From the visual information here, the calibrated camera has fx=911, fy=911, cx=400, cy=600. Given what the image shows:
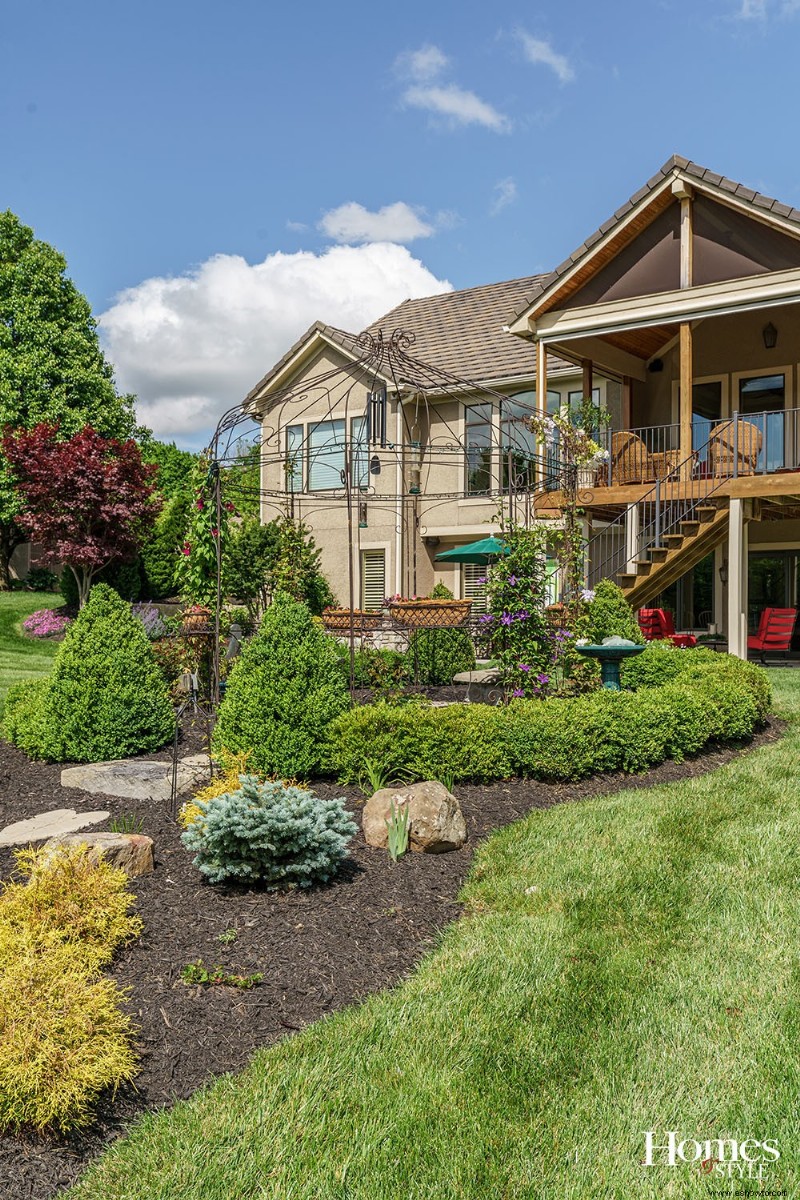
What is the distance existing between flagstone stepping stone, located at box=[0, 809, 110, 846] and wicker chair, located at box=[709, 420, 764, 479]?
37.6 feet

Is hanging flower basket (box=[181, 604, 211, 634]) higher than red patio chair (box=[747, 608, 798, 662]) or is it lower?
higher

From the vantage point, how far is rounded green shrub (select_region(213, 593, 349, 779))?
6.56 m

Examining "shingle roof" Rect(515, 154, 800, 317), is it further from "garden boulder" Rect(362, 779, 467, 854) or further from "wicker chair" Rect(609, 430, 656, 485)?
"garden boulder" Rect(362, 779, 467, 854)

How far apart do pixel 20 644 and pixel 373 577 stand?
7.67 m

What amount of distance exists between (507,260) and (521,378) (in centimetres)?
473

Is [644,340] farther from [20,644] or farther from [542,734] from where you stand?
[20,644]

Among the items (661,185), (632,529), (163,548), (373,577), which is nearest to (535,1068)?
(632,529)

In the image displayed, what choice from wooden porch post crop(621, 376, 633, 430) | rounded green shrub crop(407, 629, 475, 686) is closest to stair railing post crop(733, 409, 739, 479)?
wooden porch post crop(621, 376, 633, 430)

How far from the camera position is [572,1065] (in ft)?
10.5

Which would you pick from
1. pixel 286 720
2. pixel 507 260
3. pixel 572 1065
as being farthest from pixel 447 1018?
pixel 507 260

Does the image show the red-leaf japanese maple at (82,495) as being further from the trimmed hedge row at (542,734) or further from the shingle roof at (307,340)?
the trimmed hedge row at (542,734)

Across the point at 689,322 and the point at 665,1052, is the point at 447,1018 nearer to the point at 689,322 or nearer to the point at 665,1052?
the point at 665,1052

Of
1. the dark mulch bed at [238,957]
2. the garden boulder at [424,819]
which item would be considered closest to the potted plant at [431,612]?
the dark mulch bed at [238,957]

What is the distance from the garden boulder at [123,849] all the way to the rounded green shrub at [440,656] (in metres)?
7.68
